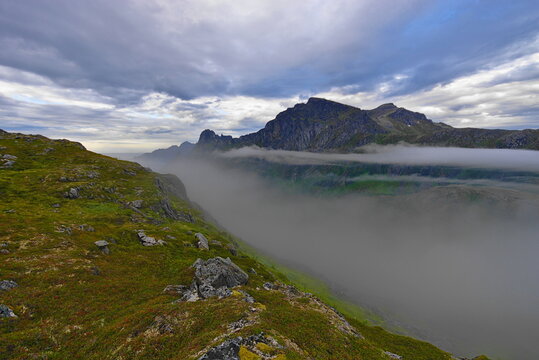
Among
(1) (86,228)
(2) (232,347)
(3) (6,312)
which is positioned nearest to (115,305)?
(3) (6,312)

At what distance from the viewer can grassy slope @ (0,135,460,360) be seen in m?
20.8

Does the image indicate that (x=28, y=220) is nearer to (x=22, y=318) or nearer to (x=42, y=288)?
(x=42, y=288)

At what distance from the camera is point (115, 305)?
1173 inches

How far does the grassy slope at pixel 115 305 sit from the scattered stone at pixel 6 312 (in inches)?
28.5

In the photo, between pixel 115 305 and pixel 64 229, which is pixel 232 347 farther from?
pixel 64 229

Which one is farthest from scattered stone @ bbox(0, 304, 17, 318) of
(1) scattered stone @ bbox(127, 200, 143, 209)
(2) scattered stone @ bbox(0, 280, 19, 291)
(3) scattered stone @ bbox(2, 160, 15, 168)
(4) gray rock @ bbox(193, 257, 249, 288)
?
(3) scattered stone @ bbox(2, 160, 15, 168)

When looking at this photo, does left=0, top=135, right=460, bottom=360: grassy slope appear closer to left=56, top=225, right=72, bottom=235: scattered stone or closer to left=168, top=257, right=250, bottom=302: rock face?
left=56, top=225, right=72, bottom=235: scattered stone

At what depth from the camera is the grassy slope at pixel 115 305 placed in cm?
2077

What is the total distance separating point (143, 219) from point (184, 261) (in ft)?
123

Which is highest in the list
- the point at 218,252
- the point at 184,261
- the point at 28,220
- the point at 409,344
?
the point at 28,220

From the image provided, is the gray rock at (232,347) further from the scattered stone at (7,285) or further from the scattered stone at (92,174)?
the scattered stone at (92,174)

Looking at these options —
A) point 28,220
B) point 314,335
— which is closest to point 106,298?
point 314,335

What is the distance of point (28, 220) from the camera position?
168ft

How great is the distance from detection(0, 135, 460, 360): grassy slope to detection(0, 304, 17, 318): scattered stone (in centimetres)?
72
